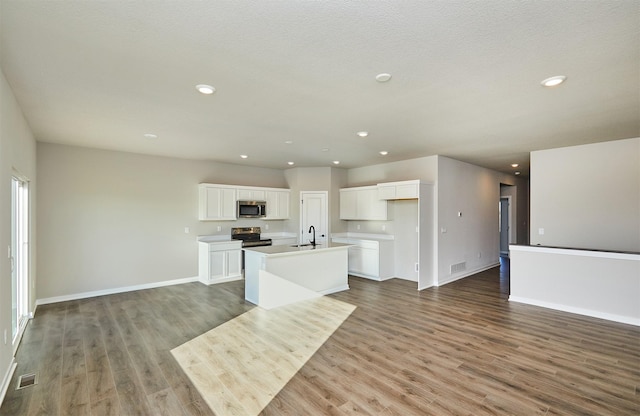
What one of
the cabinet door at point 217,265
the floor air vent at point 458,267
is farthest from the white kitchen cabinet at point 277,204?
the floor air vent at point 458,267

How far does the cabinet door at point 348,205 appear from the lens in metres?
7.47

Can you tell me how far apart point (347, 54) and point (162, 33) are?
1.28m

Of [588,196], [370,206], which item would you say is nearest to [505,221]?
[588,196]

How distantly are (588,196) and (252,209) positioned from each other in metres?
6.56

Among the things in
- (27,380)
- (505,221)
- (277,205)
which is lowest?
(27,380)

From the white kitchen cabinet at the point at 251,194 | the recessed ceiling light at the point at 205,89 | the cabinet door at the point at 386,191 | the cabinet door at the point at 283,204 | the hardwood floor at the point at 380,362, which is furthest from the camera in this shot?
the cabinet door at the point at 283,204

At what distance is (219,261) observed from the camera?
646 cm

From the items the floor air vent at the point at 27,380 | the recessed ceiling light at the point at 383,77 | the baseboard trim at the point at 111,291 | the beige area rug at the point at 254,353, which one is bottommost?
the floor air vent at the point at 27,380

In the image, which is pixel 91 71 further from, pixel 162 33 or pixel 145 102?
pixel 162 33

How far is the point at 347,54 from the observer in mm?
2273

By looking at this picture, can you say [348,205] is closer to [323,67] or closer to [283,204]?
[283,204]

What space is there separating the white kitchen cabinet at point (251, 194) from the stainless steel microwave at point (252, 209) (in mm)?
98

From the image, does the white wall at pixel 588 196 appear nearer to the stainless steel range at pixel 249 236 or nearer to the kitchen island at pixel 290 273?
the kitchen island at pixel 290 273

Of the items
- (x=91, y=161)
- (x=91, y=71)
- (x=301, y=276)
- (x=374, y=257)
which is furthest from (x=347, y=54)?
(x=91, y=161)
